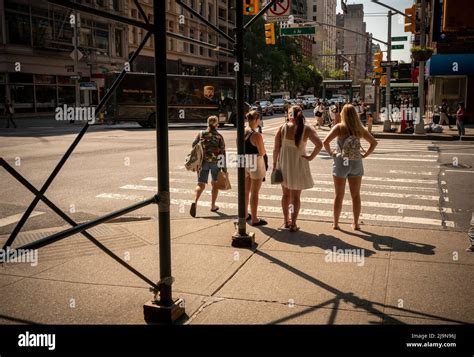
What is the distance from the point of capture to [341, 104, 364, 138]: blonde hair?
710cm

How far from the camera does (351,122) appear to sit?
23.5 feet

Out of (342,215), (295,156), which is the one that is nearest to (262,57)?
(342,215)

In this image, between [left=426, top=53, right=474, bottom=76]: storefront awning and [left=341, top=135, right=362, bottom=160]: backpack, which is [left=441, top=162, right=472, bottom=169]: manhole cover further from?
[left=426, top=53, right=474, bottom=76]: storefront awning

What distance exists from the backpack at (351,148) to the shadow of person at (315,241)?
4.12ft

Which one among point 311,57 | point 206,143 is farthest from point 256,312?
point 311,57

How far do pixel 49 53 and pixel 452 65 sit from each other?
32.3 m

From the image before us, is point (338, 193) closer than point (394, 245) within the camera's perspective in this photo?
No

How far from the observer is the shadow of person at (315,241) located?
250 inches

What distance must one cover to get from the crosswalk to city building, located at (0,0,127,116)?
27967 mm

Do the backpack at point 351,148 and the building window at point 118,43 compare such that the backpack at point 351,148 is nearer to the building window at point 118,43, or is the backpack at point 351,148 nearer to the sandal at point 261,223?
the sandal at point 261,223

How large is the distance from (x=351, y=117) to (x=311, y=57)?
133440 mm

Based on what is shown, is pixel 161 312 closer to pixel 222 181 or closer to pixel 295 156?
pixel 295 156

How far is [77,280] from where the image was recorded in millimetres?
5191
